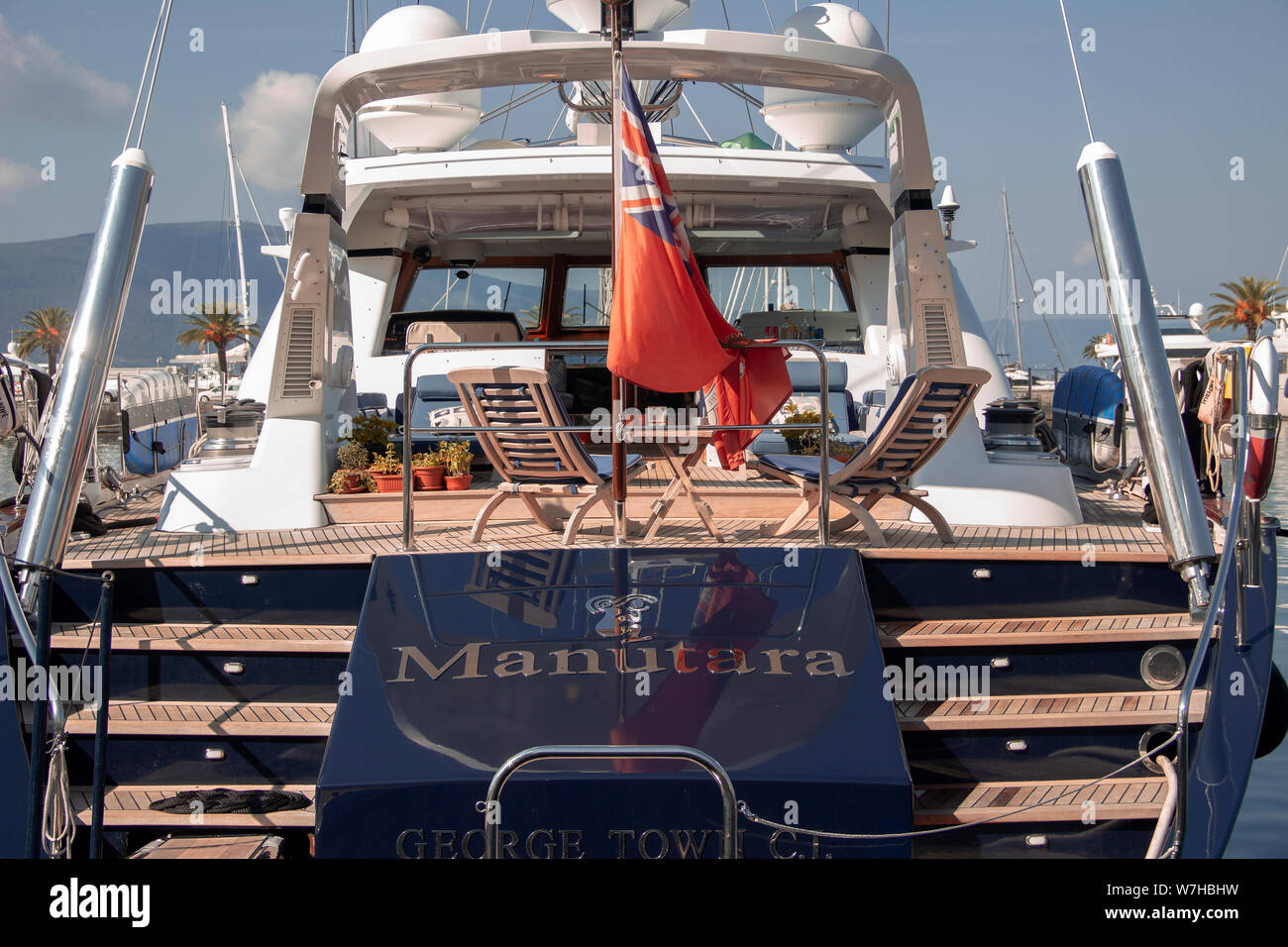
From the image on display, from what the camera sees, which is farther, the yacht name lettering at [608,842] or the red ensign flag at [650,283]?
the red ensign flag at [650,283]

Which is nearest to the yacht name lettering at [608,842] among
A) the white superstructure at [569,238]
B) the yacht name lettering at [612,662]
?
the yacht name lettering at [612,662]

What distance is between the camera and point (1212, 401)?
4367mm

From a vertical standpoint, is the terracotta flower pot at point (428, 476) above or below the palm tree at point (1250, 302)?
below

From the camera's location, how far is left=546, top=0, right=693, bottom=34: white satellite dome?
8852mm

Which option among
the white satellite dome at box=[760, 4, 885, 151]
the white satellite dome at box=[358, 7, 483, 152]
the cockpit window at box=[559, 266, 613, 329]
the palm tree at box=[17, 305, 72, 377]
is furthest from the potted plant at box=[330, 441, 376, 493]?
the palm tree at box=[17, 305, 72, 377]

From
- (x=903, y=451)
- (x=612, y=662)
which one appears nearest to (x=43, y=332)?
(x=903, y=451)

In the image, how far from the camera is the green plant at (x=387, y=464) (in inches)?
225

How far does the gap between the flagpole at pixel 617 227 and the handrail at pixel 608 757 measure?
66.9 inches

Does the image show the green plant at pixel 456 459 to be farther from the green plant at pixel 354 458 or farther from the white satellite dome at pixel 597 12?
the white satellite dome at pixel 597 12

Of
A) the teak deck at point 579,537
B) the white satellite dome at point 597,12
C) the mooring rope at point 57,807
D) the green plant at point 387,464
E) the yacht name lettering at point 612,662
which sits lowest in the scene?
the mooring rope at point 57,807

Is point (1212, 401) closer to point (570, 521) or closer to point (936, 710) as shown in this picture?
point (936, 710)

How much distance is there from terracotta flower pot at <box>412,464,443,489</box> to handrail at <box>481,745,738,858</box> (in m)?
2.98

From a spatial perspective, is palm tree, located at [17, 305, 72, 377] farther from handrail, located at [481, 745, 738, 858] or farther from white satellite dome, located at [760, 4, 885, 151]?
handrail, located at [481, 745, 738, 858]

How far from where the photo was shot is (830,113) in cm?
933
